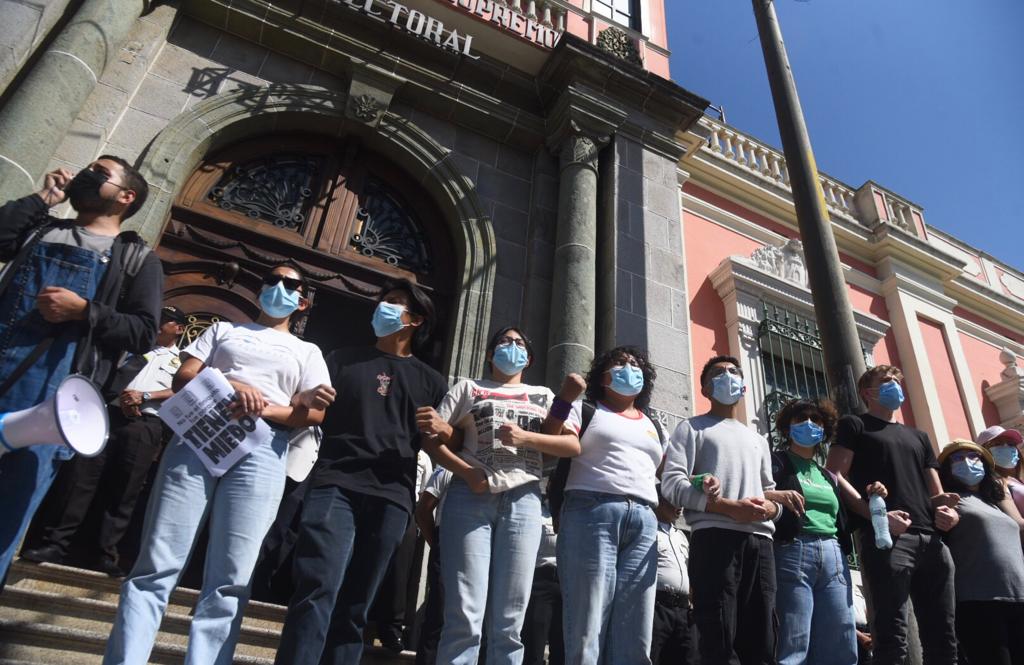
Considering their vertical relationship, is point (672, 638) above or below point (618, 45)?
below

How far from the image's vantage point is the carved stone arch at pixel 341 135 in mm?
5434

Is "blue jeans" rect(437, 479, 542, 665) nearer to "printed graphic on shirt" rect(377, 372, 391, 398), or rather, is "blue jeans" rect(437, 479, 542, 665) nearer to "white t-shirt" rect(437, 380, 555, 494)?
"white t-shirt" rect(437, 380, 555, 494)

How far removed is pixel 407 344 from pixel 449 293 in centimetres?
333

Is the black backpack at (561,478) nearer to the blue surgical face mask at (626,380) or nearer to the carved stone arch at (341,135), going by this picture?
the blue surgical face mask at (626,380)

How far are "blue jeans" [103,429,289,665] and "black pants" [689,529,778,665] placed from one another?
1.83 meters

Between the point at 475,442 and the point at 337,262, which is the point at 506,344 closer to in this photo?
the point at 475,442

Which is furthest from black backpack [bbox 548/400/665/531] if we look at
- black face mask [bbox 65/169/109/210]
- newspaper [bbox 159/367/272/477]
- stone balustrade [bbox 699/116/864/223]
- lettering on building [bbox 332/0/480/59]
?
stone balustrade [bbox 699/116/864/223]

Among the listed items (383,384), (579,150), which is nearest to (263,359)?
(383,384)

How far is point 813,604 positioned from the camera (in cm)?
298

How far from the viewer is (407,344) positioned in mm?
3201

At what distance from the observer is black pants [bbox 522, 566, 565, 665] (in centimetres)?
318

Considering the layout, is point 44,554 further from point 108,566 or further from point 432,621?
point 432,621

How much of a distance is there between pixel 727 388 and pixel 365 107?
4809 mm

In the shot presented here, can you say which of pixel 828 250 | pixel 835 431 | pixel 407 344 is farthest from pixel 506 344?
pixel 828 250
